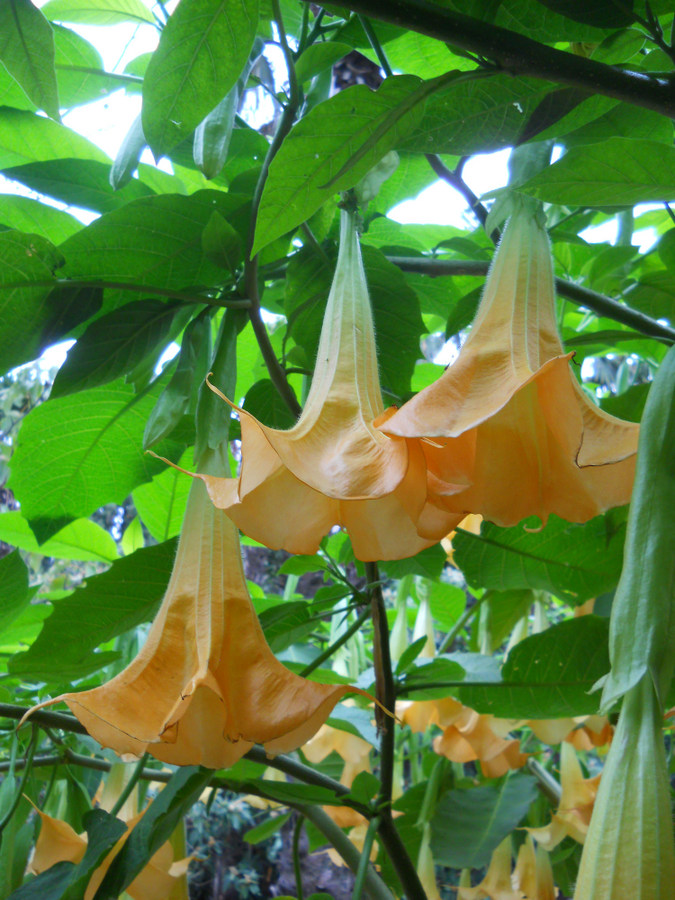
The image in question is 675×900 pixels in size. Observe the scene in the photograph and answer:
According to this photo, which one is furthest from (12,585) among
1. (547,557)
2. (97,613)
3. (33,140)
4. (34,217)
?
(547,557)

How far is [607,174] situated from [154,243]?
39 centimetres

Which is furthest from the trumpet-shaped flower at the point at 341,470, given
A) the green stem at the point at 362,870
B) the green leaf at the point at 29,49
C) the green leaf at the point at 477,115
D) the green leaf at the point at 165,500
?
the green leaf at the point at 165,500

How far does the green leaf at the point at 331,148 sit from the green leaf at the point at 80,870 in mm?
514

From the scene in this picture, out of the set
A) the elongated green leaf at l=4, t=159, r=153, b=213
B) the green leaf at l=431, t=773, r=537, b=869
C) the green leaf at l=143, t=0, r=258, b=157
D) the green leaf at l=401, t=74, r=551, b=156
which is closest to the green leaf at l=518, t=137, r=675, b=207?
the green leaf at l=401, t=74, r=551, b=156

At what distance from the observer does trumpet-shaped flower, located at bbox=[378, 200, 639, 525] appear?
0.38 metres

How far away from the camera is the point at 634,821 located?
31 cm

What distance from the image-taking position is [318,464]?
385 mm

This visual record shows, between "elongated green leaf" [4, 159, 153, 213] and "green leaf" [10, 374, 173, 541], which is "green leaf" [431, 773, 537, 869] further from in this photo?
"elongated green leaf" [4, 159, 153, 213]

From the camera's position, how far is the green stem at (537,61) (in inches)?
16.4

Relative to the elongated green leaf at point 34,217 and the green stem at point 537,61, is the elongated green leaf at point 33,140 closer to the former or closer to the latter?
the elongated green leaf at point 34,217

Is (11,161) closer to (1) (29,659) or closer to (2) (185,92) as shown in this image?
(2) (185,92)

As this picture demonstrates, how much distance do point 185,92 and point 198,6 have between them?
5 cm

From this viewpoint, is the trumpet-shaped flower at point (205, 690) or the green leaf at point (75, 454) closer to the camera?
the trumpet-shaped flower at point (205, 690)

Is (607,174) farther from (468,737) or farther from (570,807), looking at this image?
(570,807)
